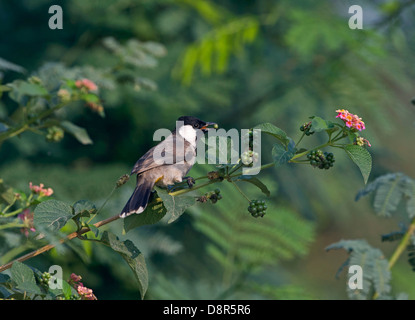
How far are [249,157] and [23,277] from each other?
1.85 ft

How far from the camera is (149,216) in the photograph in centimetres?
139

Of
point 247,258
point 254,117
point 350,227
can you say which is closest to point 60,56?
point 254,117

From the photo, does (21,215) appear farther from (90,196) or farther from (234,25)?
(234,25)

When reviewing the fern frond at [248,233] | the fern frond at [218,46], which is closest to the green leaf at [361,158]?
the fern frond at [248,233]

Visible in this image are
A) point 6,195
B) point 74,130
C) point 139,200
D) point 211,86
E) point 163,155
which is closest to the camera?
point 139,200

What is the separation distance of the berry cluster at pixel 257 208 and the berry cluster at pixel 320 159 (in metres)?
0.15

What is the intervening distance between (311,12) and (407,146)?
3829 millimetres

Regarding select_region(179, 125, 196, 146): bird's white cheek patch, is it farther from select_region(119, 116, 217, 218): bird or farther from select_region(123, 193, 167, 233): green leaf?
select_region(123, 193, 167, 233): green leaf

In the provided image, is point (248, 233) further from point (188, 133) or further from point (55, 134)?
point (55, 134)

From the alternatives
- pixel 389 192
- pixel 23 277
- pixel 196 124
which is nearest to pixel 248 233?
pixel 389 192

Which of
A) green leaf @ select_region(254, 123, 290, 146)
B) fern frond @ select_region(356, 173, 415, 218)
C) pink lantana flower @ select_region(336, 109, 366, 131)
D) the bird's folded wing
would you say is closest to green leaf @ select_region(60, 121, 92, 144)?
the bird's folded wing

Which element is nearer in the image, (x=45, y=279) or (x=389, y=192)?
(x=45, y=279)

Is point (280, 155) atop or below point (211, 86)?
below
